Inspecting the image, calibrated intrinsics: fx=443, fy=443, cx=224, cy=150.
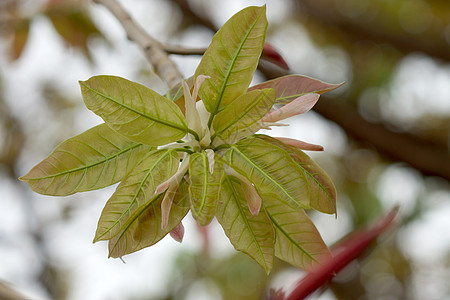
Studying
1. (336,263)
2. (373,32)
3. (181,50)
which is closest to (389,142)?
(373,32)

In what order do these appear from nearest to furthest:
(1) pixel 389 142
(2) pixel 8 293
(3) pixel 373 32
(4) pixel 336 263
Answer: (4) pixel 336 263 → (2) pixel 8 293 → (1) pixel 389 142 → (3) pixel 373 32

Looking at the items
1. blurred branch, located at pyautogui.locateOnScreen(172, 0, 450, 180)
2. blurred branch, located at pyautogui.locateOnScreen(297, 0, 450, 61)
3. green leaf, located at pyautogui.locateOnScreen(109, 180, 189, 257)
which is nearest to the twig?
green leaf, located at pyautogui.locateOnScreen(109, 180, 189, 257)

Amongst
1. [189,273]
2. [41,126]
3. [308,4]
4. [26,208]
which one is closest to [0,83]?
[41,126]

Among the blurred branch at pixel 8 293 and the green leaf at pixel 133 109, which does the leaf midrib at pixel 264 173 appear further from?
the blurred branch at pixel 8 293

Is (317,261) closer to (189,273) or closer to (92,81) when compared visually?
(92,81)

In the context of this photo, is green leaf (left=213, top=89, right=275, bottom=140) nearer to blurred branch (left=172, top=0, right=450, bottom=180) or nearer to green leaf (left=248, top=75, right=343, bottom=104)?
green leaf (left=248, top=75, right=343, bottom=104)

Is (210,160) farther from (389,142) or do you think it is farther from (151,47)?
(389,142)

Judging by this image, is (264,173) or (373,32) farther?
(373,32)
